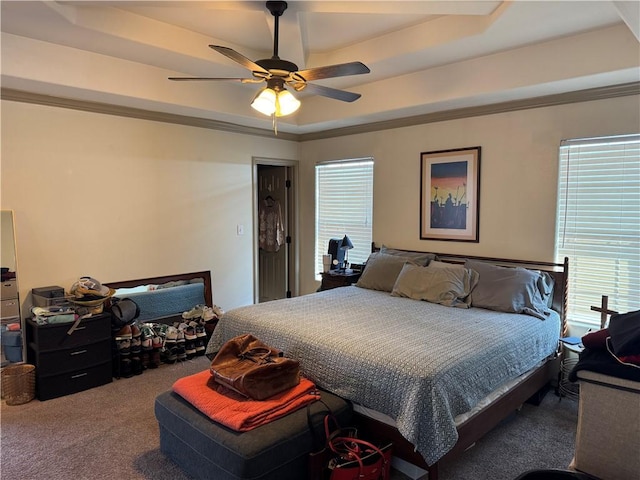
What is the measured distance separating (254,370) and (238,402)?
19 cm

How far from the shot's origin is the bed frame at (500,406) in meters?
2.27

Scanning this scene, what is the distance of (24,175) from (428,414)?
3677 mm

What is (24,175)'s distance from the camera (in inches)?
140

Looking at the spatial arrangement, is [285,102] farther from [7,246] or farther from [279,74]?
[7,246]

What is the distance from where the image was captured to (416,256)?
14.5 ft

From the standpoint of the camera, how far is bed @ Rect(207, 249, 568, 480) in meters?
2.18

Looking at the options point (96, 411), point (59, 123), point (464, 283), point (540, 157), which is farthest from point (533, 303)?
point (59, 123)

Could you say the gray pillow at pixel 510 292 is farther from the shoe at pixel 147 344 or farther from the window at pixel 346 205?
the shoe at pixel 147 344

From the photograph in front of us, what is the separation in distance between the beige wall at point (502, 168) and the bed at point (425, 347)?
0.30 meters

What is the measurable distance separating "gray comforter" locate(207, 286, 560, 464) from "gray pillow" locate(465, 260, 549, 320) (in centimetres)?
9

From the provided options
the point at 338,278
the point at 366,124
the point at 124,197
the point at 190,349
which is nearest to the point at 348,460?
the point at 190,349

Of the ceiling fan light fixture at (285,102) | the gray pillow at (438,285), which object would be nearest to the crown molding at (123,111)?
the ceiling fan light fixture at (285,102)

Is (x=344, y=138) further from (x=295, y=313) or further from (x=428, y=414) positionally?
(x=428, y=414)

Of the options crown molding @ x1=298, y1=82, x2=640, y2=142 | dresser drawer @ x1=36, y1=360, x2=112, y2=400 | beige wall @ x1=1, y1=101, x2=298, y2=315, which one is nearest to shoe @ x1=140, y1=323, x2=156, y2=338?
dresser drawer @ x1=36, y1=360, x2=112, y2=400
